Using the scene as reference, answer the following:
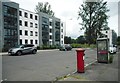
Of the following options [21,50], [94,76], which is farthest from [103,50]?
[21,50]

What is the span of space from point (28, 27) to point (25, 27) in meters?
1.83

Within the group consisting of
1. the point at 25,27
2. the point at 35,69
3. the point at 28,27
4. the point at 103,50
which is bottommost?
the point at 35,69

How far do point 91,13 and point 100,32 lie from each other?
6510mm

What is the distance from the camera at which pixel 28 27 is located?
59.6 metres

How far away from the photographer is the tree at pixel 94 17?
57.4 metres

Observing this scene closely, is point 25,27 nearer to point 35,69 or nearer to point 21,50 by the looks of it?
point 21,50

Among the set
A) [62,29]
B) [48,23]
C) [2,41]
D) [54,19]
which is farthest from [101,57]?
[62,29]

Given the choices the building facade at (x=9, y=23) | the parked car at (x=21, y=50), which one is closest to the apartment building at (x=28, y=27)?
the building facade at (x=9, y=23)

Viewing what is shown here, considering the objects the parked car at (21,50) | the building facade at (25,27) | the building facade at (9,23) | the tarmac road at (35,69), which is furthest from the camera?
the building facade at (25,27)

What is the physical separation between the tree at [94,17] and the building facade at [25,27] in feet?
49.3

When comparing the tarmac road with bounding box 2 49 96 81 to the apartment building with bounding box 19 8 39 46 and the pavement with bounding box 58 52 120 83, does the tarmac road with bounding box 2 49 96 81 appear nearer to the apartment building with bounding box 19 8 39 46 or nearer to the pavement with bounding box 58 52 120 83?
the pavement with bounding box 58 52 120 83

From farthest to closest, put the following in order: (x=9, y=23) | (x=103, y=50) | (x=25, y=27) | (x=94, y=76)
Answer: (x=25, y=27) → (x=9, y=23) → (x=103, y=50) → (x=94, y=76)

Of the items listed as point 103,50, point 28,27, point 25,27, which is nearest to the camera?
point 103,50

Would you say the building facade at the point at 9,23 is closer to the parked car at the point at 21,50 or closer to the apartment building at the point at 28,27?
the apartment building at the point at 28,27
